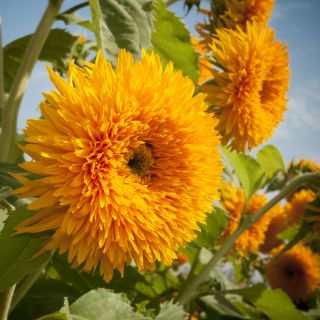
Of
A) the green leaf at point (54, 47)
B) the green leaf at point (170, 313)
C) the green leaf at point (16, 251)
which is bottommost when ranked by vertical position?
the green leaf at point (170, 313)

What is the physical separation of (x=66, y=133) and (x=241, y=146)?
61 cm

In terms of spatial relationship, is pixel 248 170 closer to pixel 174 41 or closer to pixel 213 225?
pixel 213 225

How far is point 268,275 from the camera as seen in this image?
7.79ft

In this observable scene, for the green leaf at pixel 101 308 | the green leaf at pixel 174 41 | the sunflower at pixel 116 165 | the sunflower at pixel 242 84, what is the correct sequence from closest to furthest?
the sunflower at pixel 116 165
the green leaf at pixel 101 308
the green leaf at pixel 174 41
the sunflower at pixel 242 84

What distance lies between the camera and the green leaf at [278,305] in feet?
4.34

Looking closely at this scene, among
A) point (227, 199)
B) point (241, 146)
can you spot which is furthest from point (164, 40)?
point (227, 199)

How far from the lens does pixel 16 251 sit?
662 millimetres

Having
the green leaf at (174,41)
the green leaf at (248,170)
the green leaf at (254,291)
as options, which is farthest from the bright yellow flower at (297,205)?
the green leaf at (174,41)

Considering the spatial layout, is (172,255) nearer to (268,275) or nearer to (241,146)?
(241,146)

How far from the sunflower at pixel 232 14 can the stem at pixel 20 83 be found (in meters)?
0.57

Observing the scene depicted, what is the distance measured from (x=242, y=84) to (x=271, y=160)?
2.86 feet

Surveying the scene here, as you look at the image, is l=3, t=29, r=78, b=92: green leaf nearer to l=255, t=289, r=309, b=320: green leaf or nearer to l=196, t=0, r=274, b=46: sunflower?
l=196, t=0, r=274, b=46: sunflower

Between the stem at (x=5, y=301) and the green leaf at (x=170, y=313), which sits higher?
the green leaf at (x=170, y=313)

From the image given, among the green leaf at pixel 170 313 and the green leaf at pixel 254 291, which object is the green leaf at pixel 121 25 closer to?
the green leaf at pixel 170 313
